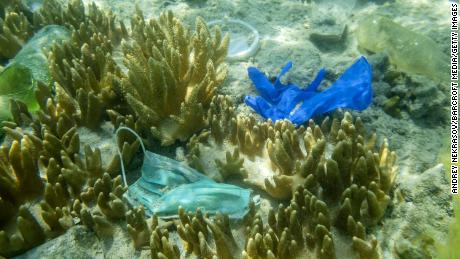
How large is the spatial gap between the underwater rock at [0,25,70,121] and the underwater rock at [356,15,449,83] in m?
4.79

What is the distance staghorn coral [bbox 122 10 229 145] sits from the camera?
3.46m

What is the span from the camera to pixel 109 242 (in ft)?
9.42

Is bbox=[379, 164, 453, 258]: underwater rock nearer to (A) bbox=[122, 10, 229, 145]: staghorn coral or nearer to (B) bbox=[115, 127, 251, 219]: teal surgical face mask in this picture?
(B) bbox=[115, 127, 251, 219]: teal surgical face mask

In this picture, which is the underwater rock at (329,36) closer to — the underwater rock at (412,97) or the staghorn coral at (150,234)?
the underwater rock at (412,97)

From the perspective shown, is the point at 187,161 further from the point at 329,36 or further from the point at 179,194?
the point at 329,36

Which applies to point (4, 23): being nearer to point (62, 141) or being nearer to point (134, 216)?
point (62, 141)

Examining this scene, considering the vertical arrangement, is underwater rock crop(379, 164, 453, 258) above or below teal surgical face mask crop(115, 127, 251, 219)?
below

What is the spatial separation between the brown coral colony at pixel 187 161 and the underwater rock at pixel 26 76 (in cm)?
21

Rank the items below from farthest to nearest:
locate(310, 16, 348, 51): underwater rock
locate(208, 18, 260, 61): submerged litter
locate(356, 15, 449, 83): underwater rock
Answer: locate(310, 16, 348, 51): underwater rock, locate(208, 18, 260, 61): submerged litter, locate(356, 15, 449, 83): underwater rock

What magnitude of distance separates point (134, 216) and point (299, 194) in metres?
1.41

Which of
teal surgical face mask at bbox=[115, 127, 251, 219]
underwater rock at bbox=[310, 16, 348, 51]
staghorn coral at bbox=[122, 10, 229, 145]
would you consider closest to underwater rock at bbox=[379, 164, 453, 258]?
teal surgical face mask at bbox=[115, 127, 251, 219]

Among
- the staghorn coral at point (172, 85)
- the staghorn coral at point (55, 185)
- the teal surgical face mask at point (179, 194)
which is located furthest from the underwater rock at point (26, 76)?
the teal surgical face mask at point (179, 194)

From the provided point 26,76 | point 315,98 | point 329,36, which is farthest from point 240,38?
point 26,76

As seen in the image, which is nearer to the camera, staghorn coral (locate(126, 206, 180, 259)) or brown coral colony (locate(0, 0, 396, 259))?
staghorn coral (locate(126, 206, 180, 259))
